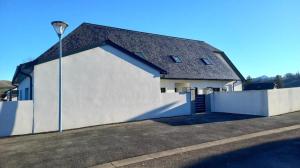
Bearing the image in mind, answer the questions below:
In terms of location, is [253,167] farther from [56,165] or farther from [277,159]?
[56,165]

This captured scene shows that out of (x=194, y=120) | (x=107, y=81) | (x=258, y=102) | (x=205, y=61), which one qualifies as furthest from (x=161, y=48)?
(x=258, y=102)

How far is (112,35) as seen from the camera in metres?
18.8

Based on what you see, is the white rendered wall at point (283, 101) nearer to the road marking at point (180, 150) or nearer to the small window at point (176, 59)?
the road marking at point (180, 150)

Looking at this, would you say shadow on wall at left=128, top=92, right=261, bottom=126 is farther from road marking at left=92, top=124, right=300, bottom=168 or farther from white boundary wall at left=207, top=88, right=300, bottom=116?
road marking at left=92, top=124, right=300, bottom=168

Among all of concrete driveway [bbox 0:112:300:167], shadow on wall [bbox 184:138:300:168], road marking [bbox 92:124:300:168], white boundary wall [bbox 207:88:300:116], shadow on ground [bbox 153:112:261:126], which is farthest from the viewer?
white boundary wall [bbox 207:88:300:116]

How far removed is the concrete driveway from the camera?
22.1 ft

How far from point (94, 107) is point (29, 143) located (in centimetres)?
418

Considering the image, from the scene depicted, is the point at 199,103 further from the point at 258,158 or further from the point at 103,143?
the point at 258,158

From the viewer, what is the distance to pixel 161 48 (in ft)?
66.9

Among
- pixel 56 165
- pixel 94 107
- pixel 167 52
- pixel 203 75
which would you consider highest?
pixel 167 52

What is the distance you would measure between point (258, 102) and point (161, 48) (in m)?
9.04

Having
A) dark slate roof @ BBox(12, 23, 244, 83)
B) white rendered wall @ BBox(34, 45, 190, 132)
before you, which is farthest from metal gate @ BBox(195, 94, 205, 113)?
white rendered wall @ BBox(34, 45, 190, 132)

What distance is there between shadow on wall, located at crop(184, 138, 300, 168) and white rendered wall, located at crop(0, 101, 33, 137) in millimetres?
8040

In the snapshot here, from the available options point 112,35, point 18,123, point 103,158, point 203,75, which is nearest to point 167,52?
point 203,75
